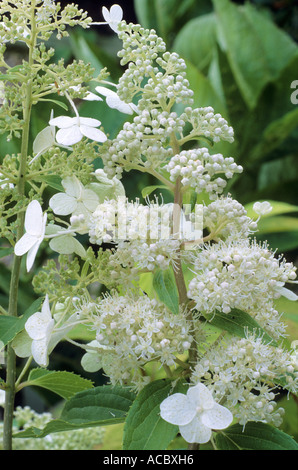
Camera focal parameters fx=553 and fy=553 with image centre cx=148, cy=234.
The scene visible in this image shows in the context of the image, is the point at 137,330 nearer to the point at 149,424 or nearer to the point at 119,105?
the point at 149,424

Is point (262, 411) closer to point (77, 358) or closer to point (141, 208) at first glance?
point (141, 208)

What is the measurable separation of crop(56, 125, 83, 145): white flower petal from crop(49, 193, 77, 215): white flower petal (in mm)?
62

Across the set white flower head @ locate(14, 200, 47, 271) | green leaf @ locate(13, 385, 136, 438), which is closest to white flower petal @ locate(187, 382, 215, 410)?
green leaf @ locate(13, 385, 136, 438)

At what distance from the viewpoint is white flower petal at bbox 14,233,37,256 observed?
0.56 m

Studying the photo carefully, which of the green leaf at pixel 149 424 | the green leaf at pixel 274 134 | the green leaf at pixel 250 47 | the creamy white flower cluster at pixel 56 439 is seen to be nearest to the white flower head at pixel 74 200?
the green leaf at pixel 149 424

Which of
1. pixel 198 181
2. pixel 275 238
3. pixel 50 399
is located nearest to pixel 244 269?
pixel 198 181

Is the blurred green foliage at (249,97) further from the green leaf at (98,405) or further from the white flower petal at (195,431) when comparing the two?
the white flower petal at (195,431)

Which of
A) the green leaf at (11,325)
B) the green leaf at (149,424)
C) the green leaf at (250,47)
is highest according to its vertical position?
the green leaf at (250,47)

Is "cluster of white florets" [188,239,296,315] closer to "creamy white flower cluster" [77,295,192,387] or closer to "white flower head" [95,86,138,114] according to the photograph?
"creamy white flower cluster" [77,295,192,387]

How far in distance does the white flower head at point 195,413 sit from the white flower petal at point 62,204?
0.74 feet

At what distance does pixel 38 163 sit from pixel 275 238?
1633 millimetres

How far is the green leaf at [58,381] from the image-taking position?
0.70 m

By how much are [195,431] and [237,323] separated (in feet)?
0.38

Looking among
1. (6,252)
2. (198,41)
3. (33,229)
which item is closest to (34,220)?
(33,229)
